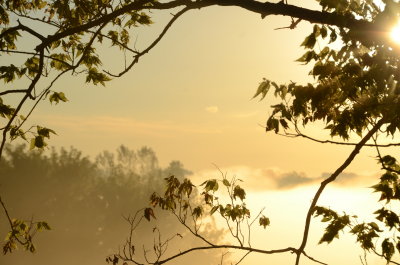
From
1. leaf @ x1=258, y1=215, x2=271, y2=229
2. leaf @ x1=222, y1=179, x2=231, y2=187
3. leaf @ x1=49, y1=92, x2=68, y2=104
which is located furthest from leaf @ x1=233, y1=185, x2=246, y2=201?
leaf @ x1=49, y1=92, x2=68, y2=104

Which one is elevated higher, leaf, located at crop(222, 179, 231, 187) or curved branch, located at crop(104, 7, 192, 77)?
curved branch, located at crop(104, 7, 192, 77)

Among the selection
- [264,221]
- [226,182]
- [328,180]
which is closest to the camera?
[328,180]

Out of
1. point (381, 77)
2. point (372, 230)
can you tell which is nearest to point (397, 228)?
point (372, 230)

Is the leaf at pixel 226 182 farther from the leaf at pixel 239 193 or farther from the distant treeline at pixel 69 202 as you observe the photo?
the distant treeline at pixel 69 202

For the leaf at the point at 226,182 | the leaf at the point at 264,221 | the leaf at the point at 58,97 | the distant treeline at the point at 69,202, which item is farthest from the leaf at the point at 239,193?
the distant treeline at the point at 69,202

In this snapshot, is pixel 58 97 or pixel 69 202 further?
pixel 69 202

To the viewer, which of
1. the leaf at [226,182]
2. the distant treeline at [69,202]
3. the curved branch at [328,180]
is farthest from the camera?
the distant treeline at [69,202]

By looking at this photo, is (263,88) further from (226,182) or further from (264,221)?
(264,221)

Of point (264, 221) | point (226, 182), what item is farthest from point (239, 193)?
point (264, 221)

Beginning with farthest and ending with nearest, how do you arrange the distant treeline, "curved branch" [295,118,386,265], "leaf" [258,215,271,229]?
the distant treeline < "leaf" [258,215,271,229] < "curved branch" [295,118,386,265]

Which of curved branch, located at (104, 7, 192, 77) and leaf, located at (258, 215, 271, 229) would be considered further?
leaf, located at (258, 215, 271, 229)

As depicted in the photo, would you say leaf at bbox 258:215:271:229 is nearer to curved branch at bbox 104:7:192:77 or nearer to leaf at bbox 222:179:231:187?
leaf at bbox 222:179:231:187

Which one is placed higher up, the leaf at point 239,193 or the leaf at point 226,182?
the leaf at point 226,182

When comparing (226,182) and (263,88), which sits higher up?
(263,88)
